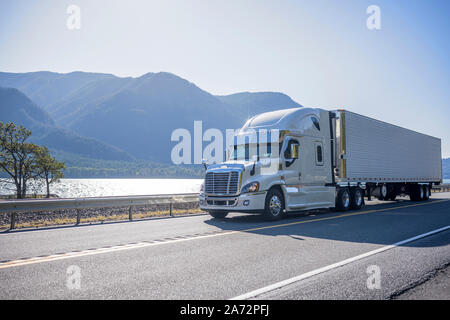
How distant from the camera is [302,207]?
12.6m

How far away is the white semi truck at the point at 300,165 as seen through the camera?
11227 mm

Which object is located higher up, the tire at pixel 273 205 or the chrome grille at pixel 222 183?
the chrome grille at pixel 222 183

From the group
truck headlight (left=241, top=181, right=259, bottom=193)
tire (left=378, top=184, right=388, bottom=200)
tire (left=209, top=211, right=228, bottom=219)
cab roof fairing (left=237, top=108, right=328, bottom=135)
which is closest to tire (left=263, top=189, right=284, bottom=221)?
truck headlight (left=241, top=181, right=259, bottom=193)

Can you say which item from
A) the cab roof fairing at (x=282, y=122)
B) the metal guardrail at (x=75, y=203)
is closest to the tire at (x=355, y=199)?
the cab roof fairing at (x=282, y=122)

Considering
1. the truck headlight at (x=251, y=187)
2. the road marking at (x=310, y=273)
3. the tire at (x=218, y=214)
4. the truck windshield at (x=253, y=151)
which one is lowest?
the tire at (x=218, y=214)

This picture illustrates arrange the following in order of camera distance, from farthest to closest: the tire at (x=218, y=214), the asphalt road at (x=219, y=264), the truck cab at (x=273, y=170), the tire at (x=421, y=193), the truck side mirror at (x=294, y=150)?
the tire at (x=421, y=193)
the tire at (x=218, y=214)
the truck side mirror at (x=294, y=150)
the truck cab at (x=273, y=170)
the asphalt road at (x=219, y=264)

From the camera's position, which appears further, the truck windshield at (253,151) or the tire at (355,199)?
the tire at (355,199)

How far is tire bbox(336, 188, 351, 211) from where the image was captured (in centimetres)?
1490

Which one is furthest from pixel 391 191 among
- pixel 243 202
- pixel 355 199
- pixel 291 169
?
pixel 243 202

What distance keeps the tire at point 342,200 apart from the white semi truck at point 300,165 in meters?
0.04

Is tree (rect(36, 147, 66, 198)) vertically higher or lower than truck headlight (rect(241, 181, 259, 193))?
higher

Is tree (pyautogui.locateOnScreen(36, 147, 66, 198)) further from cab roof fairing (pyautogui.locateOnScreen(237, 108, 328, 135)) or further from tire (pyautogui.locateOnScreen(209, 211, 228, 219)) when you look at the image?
cab roof fairing (pyautogui.locateOnScreen(237, 108, 328, 135))

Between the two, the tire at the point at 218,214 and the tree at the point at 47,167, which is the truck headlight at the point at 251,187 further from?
the tree at the point at 47,167
